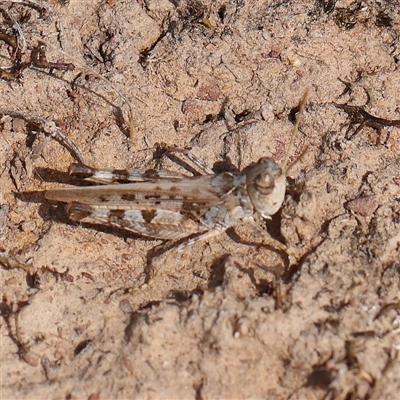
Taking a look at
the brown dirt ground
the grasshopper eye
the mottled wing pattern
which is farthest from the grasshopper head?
the mottled wing pattern

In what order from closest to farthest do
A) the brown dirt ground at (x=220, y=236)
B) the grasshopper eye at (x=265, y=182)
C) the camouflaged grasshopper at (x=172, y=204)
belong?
the brown dirt ground at (x=220, y=236)
the grasshopper eye at (x=265, y=182)
the camouflaged grasshopper at (x=172, y=204)

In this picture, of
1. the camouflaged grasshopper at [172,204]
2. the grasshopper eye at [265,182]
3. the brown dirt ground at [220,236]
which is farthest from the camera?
the camouflaged grasshopper at [172,204]

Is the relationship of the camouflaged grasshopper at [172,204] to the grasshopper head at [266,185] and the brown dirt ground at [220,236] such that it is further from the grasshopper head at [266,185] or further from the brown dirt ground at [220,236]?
the brown dirt ground at [220,236]

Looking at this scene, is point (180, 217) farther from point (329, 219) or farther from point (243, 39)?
point (243, 39)

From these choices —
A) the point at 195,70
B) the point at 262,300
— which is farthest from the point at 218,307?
the point at 195,70

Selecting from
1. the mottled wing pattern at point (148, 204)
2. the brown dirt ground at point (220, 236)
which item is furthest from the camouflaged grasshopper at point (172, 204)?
the brown dirt ground at point (220, 236)

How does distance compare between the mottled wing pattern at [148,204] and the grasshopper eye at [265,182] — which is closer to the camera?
the grasshopper eye at [265,182]

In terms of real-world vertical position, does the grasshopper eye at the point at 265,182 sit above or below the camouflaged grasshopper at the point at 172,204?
above
